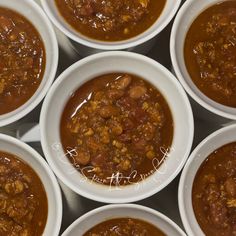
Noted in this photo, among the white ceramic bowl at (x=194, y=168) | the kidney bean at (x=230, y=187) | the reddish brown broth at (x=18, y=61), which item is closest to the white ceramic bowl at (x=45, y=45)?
the reddish brown broth at (x=18, y=61)

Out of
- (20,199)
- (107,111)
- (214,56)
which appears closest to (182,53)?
(214,56)

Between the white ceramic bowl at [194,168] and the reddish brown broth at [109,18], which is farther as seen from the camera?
the reddish brown broth at [109,18]

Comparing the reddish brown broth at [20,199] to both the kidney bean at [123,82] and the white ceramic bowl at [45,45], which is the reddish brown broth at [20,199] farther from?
the kidney bean at [123,82]

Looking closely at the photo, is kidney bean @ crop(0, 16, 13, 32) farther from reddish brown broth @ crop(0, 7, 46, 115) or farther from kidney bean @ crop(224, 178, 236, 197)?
kidney bean @ crop(224, 178, 236, 197)

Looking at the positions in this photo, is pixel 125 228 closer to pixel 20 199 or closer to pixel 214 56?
pixel 20 199

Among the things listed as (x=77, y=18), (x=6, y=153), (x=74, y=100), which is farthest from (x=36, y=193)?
(x=77, y=18)

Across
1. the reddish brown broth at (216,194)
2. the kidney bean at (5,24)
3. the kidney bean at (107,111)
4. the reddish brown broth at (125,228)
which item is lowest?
the reddish brown broth at (125,228)
